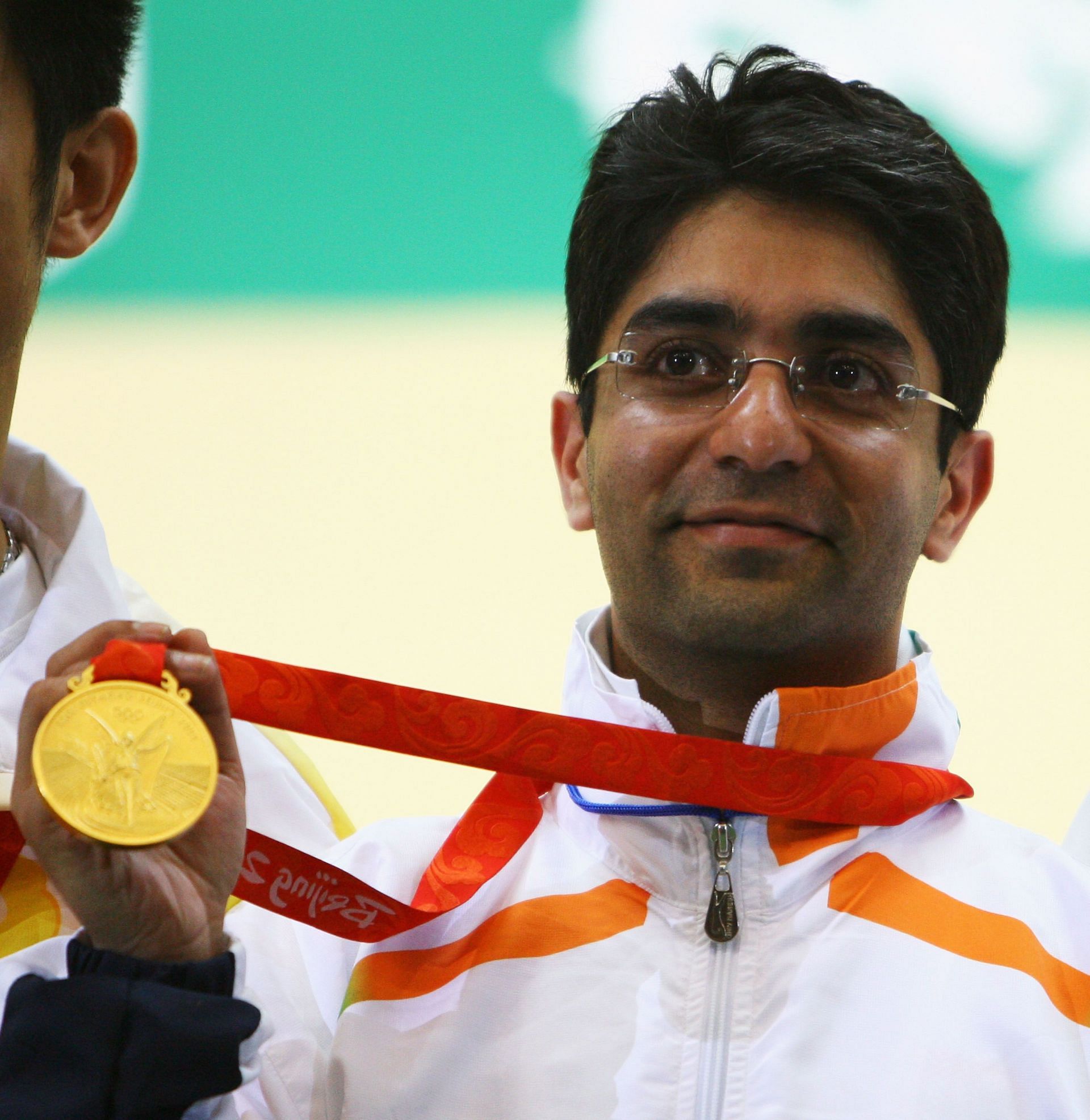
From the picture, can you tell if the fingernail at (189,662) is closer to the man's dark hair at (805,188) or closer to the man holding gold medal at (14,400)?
the man holding gold medal at (14,400)

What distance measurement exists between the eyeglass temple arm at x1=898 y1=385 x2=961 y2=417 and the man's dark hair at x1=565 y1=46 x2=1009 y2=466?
2 centimetres

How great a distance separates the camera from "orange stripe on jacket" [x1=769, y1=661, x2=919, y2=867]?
5.28ft

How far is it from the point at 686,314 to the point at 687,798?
54 cm

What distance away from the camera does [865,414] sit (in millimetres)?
1699

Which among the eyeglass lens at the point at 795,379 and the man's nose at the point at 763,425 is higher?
the eyeglass lens at the point at 795,379

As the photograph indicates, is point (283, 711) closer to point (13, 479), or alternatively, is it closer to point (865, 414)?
point (13, 479)

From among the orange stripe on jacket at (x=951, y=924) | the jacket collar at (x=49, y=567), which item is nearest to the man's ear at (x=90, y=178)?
the jacket collar at (x=49, y=567)

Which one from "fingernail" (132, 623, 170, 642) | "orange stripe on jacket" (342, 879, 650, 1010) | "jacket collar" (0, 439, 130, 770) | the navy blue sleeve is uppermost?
"jacket collar" (0, 439, 130, 770)

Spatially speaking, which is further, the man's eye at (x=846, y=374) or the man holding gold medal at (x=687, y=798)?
the man's eye at (x=846, y=374)

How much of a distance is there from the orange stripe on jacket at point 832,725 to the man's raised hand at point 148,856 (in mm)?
605

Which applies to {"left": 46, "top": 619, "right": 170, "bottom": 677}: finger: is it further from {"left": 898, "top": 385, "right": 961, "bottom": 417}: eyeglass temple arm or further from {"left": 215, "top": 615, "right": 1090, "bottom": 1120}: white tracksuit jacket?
{"left": 898, "top": 385, "right": 961, "bottom": 417}: eyeglass temple arm

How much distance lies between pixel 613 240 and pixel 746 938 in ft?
2.83

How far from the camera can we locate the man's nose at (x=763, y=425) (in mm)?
1603

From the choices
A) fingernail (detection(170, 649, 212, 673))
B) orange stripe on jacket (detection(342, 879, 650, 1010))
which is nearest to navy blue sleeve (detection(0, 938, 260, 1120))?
fingernail (detection(170, 649, 212, 673))
